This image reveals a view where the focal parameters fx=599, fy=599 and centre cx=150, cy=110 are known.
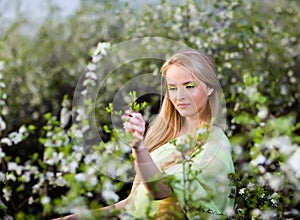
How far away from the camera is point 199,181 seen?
1.48 metres

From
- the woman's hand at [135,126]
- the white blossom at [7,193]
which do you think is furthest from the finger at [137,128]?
the white blossom at [7,193]

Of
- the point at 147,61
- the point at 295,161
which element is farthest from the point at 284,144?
the point at 147,61

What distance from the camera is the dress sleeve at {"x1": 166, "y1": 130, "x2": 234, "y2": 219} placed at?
4.73 feet

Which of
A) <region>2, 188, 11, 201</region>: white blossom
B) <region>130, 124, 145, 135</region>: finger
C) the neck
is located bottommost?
<region>2, 188, 11, 201</region>: white blossom

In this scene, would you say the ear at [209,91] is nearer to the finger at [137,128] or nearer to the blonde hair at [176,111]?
the blonde hair at [176,111]

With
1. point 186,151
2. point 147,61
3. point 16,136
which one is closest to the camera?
point 186,151

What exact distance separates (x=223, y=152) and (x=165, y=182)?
294 mm

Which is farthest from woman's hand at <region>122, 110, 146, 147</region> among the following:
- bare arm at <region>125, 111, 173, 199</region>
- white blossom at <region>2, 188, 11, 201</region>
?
white blossom at <region>2, 188, 11, 201</region>

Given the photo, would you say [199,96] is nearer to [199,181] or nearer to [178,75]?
[178,75]

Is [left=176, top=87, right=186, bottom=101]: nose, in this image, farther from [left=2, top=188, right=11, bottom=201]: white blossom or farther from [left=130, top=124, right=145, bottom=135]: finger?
[left=2, top=188, right=11, bottom=201]: white blossom

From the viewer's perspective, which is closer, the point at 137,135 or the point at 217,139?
the point at 137,135

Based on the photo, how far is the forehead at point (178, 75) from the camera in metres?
1.40

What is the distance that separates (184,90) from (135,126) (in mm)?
217

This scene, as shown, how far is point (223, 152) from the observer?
5.05ft
